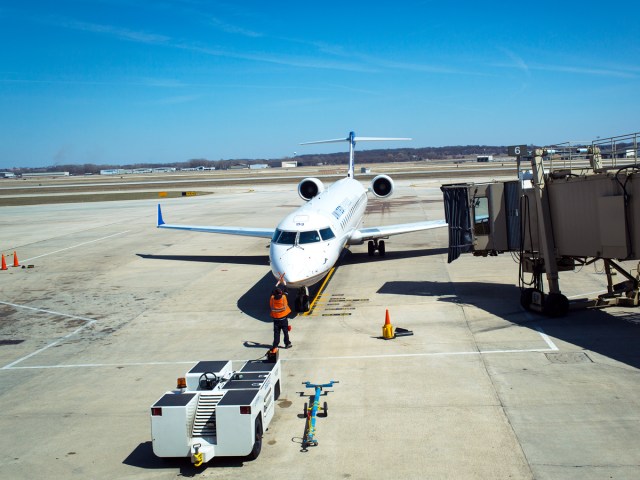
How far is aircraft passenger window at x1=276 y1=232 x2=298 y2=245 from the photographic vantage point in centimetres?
1877

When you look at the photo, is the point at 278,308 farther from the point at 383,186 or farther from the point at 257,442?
the point at 383,186

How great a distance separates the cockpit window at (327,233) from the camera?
64.5 feet

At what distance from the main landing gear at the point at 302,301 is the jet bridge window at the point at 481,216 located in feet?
18.2

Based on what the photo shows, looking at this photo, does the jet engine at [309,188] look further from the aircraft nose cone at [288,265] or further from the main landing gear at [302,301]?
the main landing gear at [302,301]

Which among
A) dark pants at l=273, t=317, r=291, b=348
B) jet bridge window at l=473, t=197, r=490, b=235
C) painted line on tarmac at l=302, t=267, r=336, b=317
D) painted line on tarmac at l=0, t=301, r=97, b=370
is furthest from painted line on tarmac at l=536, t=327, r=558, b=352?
painted line on tarmac at l=0, t=301, r=97, b=370

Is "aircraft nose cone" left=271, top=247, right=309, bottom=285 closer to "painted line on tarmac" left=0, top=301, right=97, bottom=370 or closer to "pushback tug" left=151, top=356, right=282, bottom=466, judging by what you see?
"painted line on tarmac" left=0, top=301, right=97, bottom=370

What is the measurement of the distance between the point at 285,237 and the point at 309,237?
77 cm

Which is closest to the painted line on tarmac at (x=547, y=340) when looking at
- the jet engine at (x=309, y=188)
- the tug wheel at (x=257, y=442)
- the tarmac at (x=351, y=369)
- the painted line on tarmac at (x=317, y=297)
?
the tarmac at (x=351, y=369)

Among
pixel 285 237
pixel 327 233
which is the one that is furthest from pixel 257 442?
pixel 327 233

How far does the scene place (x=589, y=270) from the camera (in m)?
22.3

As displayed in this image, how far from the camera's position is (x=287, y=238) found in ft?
62.0

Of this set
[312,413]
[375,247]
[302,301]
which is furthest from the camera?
[375,247]

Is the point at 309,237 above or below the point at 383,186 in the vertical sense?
below

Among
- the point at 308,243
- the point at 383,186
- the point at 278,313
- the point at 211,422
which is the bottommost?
the point at 211,422
